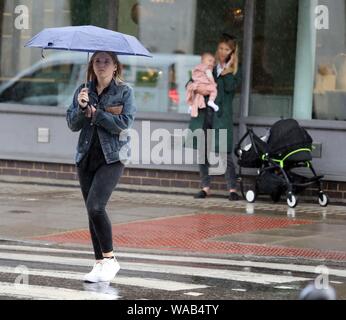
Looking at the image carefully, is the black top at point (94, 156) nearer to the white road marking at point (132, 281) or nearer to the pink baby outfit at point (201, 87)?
the white road marking at point (132, 281)

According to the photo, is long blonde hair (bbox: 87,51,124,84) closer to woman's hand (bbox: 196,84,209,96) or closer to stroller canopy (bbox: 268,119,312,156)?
stroller canopy (bbox: 268,119,312,156)

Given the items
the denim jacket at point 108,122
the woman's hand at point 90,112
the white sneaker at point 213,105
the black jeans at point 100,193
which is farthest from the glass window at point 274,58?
the woman's hand at point 90,112

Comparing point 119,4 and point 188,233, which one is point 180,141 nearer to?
point 119,4

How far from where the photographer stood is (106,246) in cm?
888

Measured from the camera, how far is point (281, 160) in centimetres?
1488

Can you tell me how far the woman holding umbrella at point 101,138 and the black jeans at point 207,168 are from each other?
6757 mm

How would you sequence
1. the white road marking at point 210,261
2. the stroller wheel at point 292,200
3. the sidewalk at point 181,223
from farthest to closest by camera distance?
the stroller wheel at point 292,200 → the sidewalk at point 181,223 → the white road marking at point 210,261

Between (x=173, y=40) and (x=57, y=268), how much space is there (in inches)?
314

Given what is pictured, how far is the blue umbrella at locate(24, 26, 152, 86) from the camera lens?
8578 millimetres

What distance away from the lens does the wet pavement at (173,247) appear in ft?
28.6

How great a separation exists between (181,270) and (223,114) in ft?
20.3

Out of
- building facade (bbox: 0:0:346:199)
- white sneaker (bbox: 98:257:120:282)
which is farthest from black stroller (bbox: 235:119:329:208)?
white sneaker (bbox: 98:257:120:282)

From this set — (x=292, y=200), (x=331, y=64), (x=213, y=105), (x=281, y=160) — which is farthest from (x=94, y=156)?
(x=331, y=64)

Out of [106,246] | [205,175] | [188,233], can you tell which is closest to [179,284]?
[106,246]
